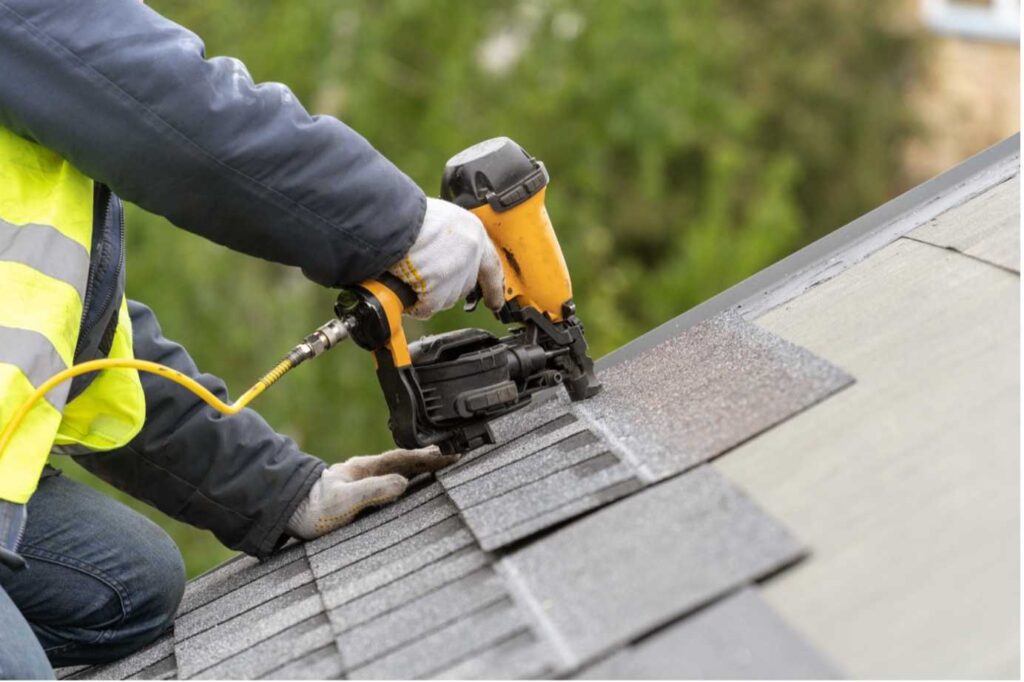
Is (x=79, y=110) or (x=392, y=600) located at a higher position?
(x=79, y=110)

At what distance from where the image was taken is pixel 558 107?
777 cm

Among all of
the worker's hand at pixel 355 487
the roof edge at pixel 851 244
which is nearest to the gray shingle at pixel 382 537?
the worker's hand at pixel 355 487

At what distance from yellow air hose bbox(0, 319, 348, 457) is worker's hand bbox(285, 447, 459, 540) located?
356 millimetres

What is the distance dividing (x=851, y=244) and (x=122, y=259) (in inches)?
61.5

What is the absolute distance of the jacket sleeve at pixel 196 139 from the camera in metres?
2.18

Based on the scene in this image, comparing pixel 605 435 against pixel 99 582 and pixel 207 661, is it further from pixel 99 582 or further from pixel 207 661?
pixel 99 582

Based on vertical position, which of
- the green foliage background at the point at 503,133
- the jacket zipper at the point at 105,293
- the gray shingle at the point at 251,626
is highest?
the jacket zipper at the point at 105,293

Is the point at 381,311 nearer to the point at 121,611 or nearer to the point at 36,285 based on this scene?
the point at 36,285

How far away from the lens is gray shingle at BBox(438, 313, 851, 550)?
202 cm

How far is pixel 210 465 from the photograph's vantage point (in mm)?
2838

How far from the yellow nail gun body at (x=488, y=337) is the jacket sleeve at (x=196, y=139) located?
131mm

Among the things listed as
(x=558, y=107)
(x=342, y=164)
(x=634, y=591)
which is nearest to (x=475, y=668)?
(x=634, y=591)

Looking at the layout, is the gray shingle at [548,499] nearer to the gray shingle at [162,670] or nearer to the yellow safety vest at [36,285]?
the gray shingle at [162,670]

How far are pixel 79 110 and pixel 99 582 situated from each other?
975 mm
